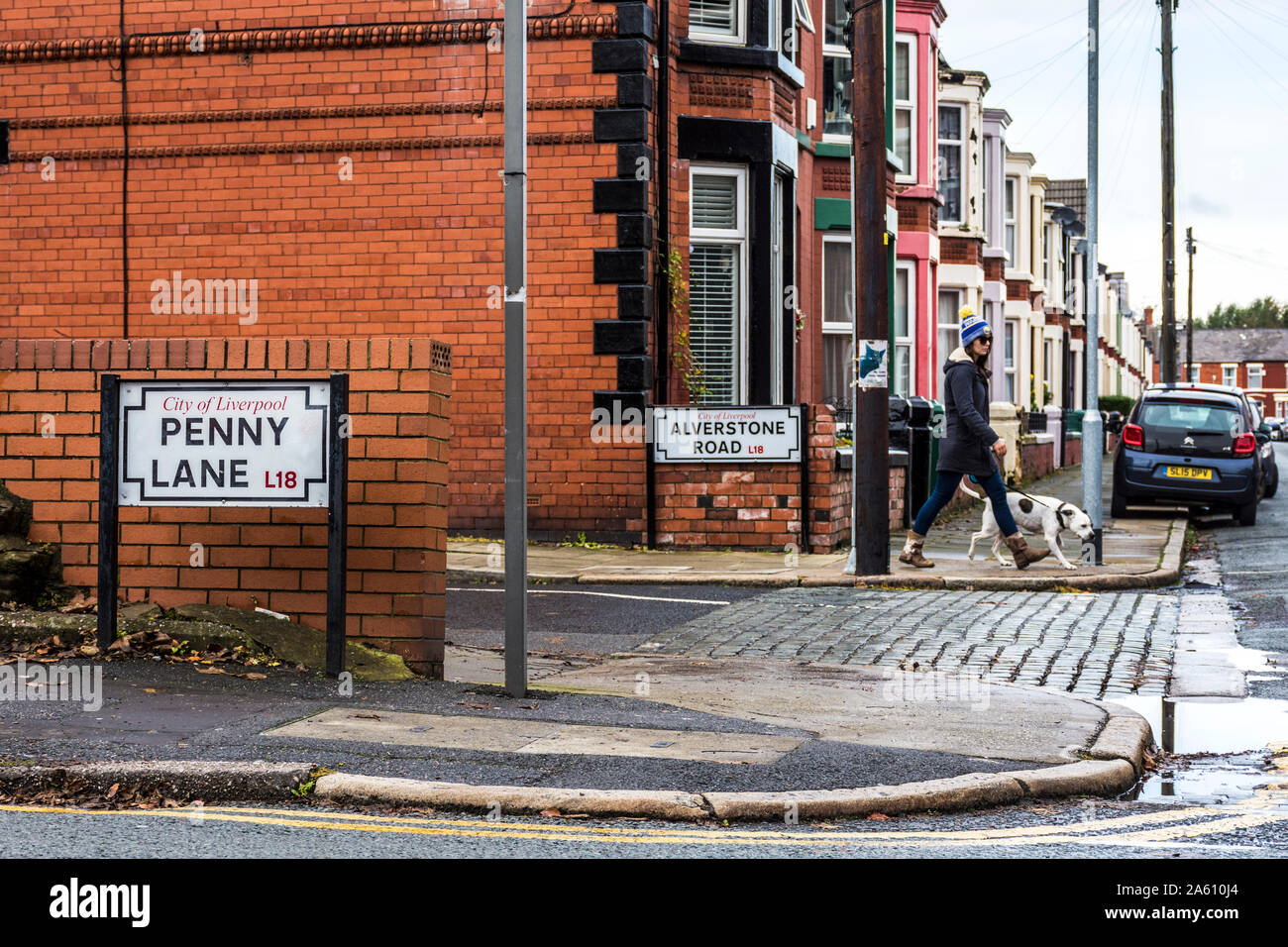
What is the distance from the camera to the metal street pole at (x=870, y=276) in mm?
13211

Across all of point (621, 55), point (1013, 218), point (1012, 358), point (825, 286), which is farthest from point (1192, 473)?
point (1013, 218)

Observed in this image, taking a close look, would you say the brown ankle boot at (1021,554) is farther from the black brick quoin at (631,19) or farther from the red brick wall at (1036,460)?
the red brick wall at (1036,460)

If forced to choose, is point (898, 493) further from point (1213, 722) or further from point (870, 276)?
point (1213, 722)

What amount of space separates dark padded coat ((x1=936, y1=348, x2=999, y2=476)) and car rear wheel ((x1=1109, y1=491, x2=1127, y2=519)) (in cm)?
851

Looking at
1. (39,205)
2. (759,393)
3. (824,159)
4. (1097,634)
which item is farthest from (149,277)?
(1097,634)

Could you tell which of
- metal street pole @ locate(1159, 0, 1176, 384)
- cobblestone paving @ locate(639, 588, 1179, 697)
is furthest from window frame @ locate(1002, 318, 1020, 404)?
cobblestone paving @ locate(639, 588, 1179, 697)

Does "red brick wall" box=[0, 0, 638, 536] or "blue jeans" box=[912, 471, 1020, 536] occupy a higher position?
"red brick wall" box=[0, 0, 638, 536]

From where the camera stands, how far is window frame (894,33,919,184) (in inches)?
1048

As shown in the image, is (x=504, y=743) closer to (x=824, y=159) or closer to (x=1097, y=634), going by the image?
(x=1097, y=634)

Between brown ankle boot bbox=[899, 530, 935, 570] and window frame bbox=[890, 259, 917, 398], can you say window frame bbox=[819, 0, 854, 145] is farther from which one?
brown ankle boot bbox=[899, 530, 935, 570]

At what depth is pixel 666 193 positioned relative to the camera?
53.4 feet

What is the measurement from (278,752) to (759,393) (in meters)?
11.9

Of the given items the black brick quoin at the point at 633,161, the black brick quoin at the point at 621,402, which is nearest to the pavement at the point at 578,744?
the black brick quoin at the point at 621,402

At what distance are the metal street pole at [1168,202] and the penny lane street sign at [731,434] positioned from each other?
64.6 ft
